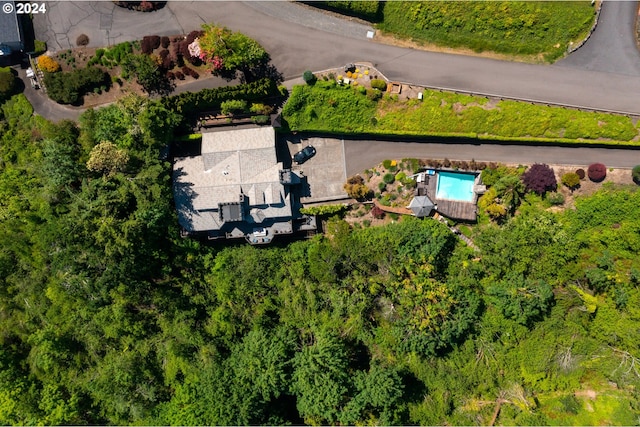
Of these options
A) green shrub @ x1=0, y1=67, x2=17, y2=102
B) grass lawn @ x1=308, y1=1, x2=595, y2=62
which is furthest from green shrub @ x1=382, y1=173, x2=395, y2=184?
green shrub @ x1=0, y1=67, x2=17, y2=102

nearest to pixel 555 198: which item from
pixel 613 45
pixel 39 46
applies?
pixel 613 45

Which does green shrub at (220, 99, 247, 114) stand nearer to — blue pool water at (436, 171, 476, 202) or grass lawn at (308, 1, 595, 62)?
grass lawn at (308, 1, 595, 62)

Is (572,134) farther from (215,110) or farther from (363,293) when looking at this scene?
(215,110)

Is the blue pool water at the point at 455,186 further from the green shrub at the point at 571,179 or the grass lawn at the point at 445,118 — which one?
the green shrub at the point at 571,179

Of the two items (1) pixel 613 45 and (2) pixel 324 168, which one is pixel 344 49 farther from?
(1) pixel 613 45

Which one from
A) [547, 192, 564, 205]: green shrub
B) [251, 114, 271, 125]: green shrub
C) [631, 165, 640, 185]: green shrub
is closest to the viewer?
[631, 165, 640, 185]: green shrub

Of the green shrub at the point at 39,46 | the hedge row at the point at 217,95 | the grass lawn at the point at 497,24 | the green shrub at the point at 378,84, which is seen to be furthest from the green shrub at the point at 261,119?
the green shrub at the point at 39,46
